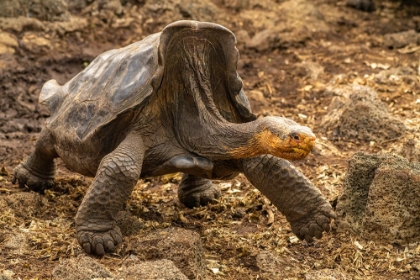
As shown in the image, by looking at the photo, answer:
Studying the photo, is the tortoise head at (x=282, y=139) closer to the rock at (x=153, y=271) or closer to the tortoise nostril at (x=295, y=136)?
Result: the tortoise nostril at (x=295, y=136)

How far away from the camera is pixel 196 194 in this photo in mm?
5703

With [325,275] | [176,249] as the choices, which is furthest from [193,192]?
[325,275]

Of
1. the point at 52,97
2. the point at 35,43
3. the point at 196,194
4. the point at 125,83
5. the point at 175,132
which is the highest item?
the point at 125,83

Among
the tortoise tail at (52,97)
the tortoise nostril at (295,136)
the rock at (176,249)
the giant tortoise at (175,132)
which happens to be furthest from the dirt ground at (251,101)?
the tortoise nostril at (295,136)

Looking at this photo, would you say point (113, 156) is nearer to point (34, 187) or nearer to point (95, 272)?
point (95, 272)

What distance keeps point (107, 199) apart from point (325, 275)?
1.29m

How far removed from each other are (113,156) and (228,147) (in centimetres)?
66

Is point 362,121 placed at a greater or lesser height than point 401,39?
greater

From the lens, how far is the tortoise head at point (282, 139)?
3949mm

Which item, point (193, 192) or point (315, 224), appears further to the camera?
point (193, 192)

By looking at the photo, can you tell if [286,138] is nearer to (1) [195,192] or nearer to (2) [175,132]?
(2) [175,132]

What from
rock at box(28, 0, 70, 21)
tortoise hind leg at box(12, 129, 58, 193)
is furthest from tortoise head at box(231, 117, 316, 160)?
rock at box(28, 0, 70, 21)

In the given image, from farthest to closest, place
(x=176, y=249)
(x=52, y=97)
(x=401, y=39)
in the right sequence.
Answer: (x=401, y=39) < (x=52, y=97) < (x=176, y=249)

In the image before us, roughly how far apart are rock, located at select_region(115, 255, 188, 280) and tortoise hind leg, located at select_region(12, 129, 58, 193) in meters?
1.84
